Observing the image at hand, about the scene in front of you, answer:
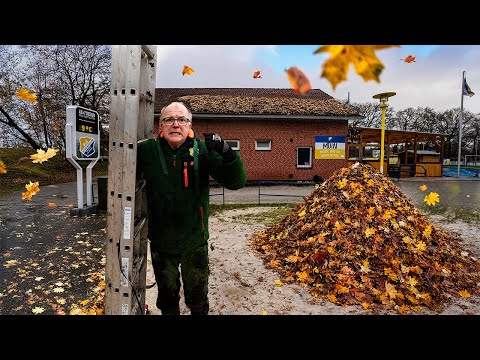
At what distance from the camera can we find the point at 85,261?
496 centimetres

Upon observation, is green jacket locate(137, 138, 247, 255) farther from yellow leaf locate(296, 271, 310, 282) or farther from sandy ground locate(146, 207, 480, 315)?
yellow leaf locate(296, 271, 310, 282)

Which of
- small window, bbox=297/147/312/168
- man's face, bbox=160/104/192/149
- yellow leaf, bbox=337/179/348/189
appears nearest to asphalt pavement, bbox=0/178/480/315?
man's face, bbox=160/104/192/149

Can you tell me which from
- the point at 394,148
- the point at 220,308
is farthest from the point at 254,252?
the point at 394,148

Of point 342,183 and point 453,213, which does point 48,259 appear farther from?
point 453,213

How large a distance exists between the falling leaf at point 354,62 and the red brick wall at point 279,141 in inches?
636

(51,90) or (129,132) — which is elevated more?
(51,90)

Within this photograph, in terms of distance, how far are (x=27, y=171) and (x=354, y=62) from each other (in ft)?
80.0

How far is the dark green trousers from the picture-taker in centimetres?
244

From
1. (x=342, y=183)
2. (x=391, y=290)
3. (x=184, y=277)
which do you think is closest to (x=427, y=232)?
(x=342, y=183)

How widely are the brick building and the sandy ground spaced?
38.1 ft

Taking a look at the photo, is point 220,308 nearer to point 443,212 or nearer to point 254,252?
point 254,252

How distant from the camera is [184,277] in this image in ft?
8.12

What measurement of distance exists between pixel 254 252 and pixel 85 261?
2856 millimetres
